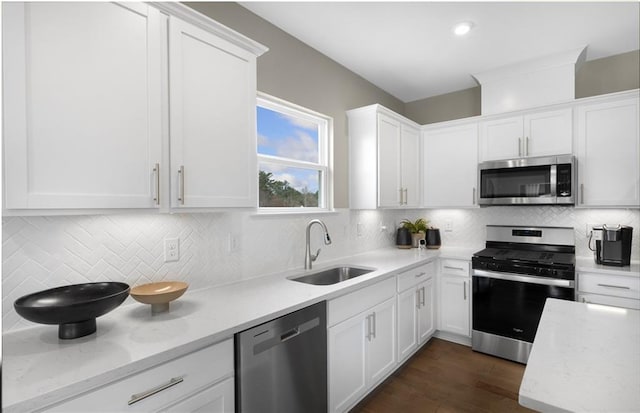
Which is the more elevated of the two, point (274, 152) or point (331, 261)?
point (274, 152)

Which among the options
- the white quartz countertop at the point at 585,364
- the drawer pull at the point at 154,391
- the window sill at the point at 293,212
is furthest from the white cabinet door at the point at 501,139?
the drawer pull at the point at 154,391

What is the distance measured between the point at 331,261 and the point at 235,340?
1.56 m

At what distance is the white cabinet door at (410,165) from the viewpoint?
3.47 metres

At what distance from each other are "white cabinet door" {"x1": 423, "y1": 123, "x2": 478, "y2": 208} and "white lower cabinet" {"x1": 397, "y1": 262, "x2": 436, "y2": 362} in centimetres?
79

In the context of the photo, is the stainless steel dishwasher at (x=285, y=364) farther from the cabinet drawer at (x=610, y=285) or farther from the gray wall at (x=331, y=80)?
the cabinet drawer at (x=610, y=285)

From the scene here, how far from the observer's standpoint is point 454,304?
10.6 ft

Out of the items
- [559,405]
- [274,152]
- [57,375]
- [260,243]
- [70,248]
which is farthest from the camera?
[274,152]

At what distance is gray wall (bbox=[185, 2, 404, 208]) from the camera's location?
2230mm

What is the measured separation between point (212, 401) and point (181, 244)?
34.2 inches

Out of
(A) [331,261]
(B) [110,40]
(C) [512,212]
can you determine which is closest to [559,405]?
(B) [110,40]

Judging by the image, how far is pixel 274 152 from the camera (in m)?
2.54

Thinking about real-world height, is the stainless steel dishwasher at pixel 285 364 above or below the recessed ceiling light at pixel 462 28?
below

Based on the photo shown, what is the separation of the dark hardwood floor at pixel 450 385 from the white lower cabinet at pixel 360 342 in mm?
143

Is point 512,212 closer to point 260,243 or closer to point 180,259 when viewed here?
point 260,243
